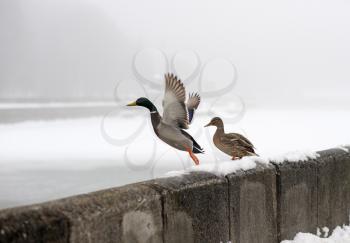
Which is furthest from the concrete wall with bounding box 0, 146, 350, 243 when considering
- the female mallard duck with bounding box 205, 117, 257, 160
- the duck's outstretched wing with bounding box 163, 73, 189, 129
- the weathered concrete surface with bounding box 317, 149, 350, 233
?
the duck's outstretched wing with bounding box 163, 73, 189, 129

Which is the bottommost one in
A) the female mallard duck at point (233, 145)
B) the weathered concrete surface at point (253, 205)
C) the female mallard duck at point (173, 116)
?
the weathered concrete surface at point (253, 205)

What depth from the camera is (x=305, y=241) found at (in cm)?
471

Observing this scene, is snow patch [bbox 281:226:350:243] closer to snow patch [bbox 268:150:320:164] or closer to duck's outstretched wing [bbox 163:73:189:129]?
snow patch [bbox 268:150:320:164]

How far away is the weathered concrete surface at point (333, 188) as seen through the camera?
16.8 ft

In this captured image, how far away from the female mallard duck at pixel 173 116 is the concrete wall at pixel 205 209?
27 centimetres

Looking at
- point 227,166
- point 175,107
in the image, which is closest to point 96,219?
point 175,107

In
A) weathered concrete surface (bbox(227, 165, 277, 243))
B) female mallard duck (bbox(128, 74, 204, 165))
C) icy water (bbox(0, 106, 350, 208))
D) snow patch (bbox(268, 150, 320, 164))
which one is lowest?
icy water (bbox(0, 106, 350, 208))

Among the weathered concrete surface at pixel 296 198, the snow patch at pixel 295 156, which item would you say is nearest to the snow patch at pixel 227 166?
the snow patch at pixel 295 156

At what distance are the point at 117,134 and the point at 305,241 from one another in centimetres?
2256

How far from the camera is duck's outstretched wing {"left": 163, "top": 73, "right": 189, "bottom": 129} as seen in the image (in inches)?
143

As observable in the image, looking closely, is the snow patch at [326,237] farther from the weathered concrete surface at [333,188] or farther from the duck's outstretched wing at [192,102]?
the duck's outstretched wing at [192,102]

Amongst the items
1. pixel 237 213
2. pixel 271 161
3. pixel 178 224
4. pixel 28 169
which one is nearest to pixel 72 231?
pixel 178 224

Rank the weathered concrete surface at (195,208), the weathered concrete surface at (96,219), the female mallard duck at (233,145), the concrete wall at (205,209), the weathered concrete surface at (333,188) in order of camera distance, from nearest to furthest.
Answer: the weathered concrete surface at (96,219)
the concrete wall at (205,209)
the weathered concrete surface at (195,208)
the female mallard duck at (233,145)
the weathered concrete surface at (333,188)

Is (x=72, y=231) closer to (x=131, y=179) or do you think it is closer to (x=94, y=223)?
(x=94, y=223)
